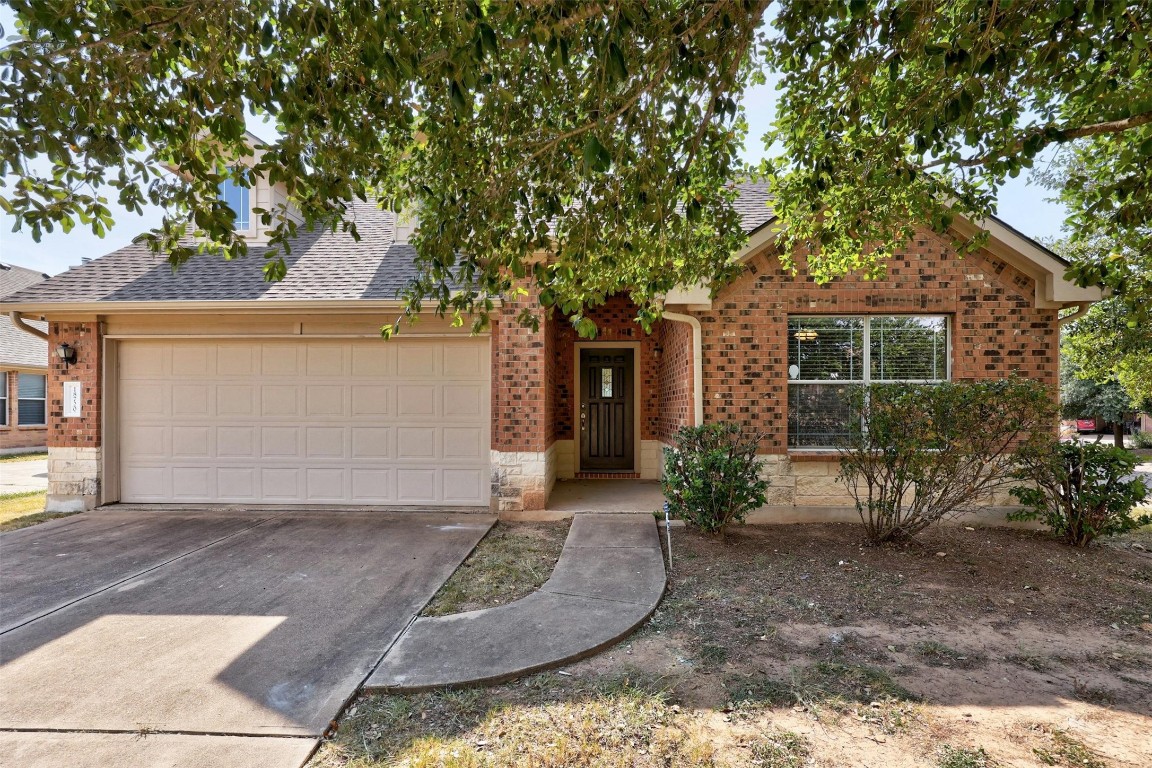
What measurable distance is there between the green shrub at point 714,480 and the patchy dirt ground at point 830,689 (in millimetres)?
→ 1028

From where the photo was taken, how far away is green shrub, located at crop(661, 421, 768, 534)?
5.89 metres

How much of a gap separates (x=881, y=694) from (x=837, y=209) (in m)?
4.36

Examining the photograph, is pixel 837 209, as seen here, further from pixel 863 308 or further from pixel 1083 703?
pixel 1083 703

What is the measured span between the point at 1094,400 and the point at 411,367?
29.1 m

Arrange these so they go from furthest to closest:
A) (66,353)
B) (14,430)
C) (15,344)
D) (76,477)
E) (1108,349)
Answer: (15,344) < (14,430) < (1108,349) < (76,477) < (66,353)

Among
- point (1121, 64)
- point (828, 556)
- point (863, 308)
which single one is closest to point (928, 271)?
point (863, 308)

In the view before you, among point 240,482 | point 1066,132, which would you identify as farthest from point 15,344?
point 1066,132

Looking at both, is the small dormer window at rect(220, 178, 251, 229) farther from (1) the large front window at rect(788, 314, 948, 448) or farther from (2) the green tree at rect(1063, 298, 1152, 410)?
(2) the green tree at rect(1063, 298, 1152, 410)

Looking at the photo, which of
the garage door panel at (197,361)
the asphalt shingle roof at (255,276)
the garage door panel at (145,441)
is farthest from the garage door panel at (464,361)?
the garage door panel at (145,441)

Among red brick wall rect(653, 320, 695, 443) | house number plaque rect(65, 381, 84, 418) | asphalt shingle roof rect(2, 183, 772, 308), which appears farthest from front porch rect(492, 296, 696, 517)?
house number plaque rect(65, 381, 84, 418)

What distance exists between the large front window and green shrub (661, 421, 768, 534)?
4.03ft

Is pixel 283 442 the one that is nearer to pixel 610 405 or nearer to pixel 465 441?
pixel 465 441

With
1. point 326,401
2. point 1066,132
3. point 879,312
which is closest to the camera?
point 1066,132

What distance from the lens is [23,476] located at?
36.2 ft
